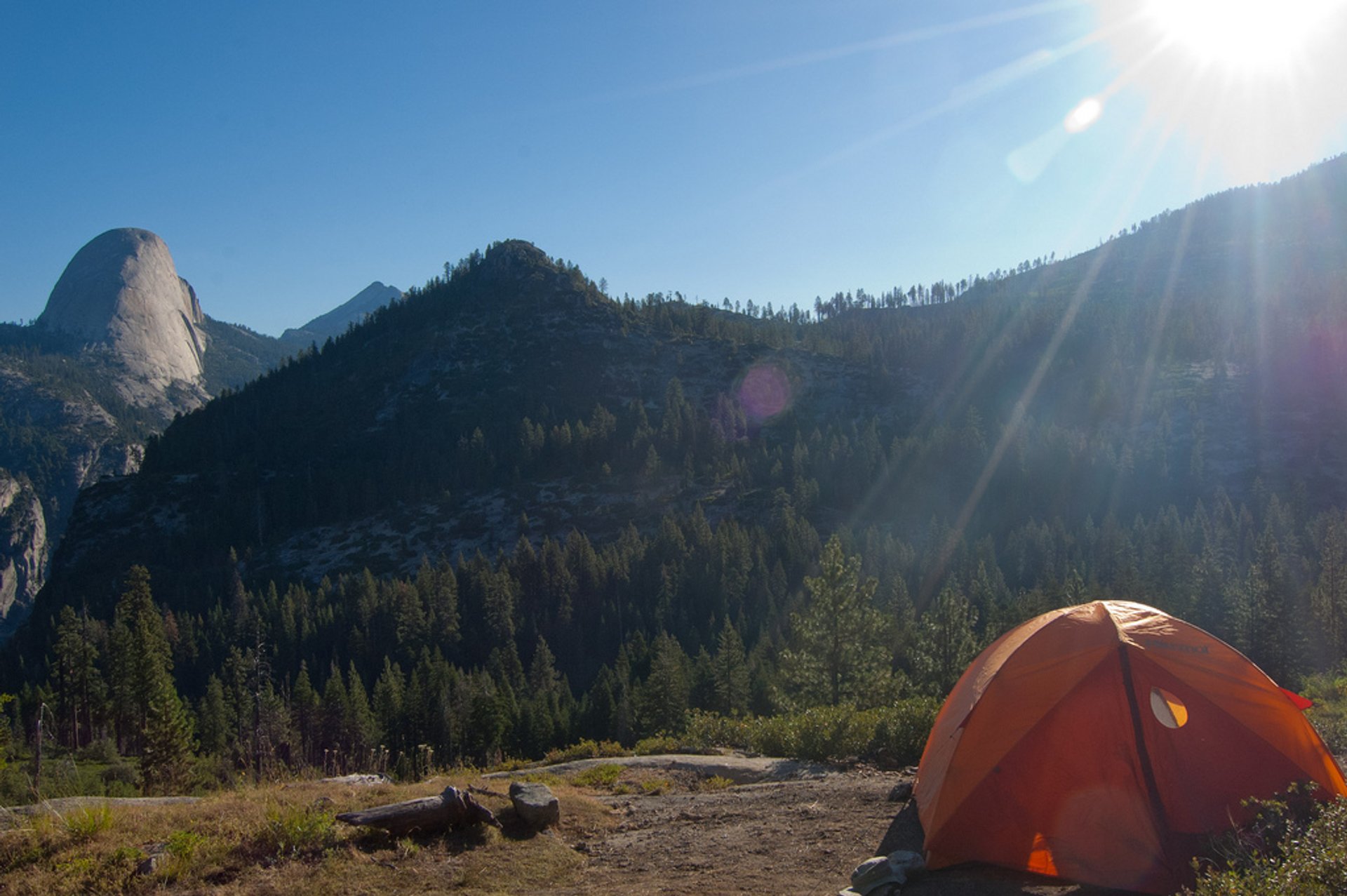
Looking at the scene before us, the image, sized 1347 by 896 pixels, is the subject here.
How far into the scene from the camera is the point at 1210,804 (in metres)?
8.56

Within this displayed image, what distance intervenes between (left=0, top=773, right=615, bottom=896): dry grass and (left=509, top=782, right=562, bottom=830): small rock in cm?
22

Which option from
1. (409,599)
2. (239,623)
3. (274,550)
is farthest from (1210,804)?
(274,550)

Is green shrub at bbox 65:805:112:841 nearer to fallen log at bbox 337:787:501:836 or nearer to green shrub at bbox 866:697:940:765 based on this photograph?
fallen log at bbox 337:787:501:836

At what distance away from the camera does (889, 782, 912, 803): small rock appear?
1133cm

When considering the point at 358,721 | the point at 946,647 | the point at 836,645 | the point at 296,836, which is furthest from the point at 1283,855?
the point at 358,721

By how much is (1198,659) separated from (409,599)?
8849 centimetres

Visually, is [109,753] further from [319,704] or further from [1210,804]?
[1210,804]

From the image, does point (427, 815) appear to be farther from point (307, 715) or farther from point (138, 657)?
point (307, 715)

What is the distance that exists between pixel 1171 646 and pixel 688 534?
9728 centimetres

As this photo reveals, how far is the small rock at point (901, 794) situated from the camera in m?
11.3

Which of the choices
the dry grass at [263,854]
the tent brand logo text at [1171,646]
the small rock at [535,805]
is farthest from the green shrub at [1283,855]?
the small rock at [535,805]

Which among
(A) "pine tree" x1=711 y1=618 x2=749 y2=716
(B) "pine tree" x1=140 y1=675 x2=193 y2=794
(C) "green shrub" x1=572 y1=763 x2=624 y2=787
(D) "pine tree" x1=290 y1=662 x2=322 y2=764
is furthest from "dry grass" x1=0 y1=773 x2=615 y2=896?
(D) "pine tree" x1=290 y1=662 x2=322 y2=764

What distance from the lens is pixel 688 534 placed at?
106 m

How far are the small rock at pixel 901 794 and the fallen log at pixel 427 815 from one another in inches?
231
